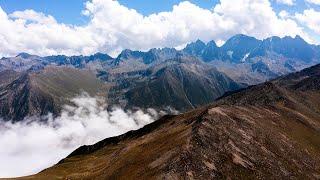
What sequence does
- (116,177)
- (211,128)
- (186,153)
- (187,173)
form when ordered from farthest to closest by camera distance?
(211,128) < (116,177) < (186,153) < (187,173)

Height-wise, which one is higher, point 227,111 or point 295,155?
point 227,111

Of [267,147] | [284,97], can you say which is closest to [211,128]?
[267,147]

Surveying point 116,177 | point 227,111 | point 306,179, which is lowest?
point 306,179

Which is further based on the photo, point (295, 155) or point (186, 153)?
point (295, 155)

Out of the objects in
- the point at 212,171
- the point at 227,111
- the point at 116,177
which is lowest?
the point at 212,171

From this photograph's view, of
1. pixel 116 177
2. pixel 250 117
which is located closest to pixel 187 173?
pixel 116 177

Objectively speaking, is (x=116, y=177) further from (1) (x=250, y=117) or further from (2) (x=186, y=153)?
(1) (x=250, y=117)

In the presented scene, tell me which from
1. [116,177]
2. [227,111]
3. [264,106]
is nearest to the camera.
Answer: [116,177]

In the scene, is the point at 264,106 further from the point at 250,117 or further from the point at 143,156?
the point at 143,156

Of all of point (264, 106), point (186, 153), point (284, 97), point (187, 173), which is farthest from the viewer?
point (284, 97)
